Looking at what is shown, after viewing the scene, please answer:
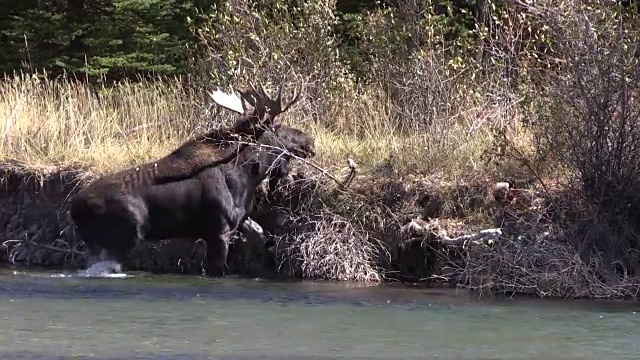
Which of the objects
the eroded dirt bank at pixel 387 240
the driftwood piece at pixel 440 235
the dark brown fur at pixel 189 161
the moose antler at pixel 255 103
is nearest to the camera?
the eroded dirt bank at pixel 387 240

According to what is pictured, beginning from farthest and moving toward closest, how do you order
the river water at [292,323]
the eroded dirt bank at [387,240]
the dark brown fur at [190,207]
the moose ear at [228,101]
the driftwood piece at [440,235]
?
the moose ear at [228,101] < the dark brown fur at [190,207] < the driftwood piece at [440,235] < the eroded dirt bank at [387,240] < the river water at [292,323]

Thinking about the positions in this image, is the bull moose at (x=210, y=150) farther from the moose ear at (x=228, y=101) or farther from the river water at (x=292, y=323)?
the river water at (x=292, y=323)

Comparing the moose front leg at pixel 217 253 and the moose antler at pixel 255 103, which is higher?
the moose antler at pixel 255 103

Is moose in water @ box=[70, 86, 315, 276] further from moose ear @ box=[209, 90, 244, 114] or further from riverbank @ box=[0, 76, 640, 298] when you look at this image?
riverbank @ box=[0, 76, 640, 298]

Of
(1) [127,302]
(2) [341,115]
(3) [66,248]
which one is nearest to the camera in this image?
(1) [127,302]

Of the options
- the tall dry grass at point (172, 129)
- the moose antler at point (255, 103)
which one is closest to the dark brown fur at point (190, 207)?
the moose antler at point (255, 103)

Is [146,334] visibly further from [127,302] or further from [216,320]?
[127,302]

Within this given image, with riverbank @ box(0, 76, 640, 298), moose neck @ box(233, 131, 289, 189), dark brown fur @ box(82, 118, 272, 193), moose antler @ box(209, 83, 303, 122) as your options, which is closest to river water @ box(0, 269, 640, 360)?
riverbank @ box(0, 76, 640, 298)

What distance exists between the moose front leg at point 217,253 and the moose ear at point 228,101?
150 cm

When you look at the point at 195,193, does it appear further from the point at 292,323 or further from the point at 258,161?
the point at 292,323

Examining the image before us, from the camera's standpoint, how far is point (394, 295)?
Result: 11.7 meters

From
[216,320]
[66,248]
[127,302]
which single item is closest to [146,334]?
[216,320]

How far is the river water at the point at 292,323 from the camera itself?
8750mm

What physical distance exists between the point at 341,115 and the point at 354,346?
25.8 ft
